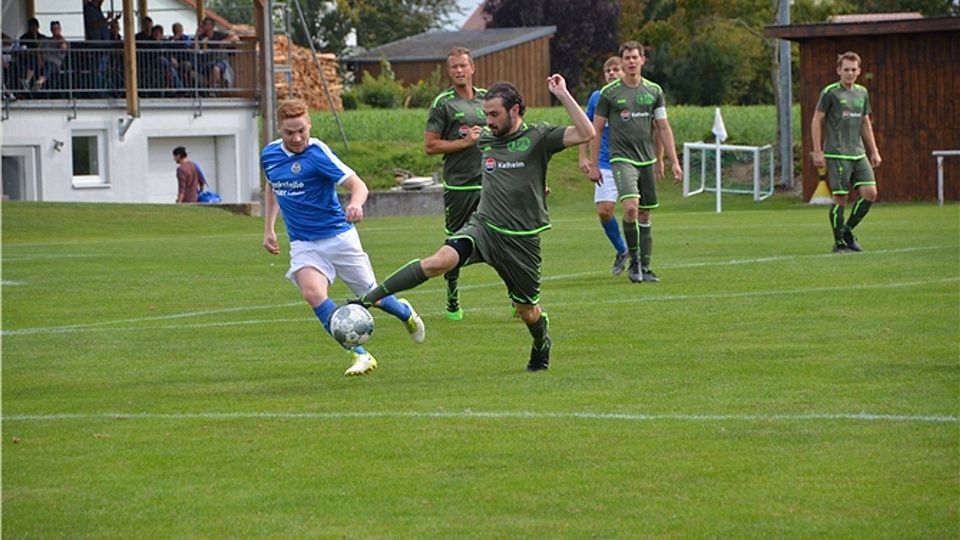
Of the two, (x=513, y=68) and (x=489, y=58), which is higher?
(x=489, y=58)

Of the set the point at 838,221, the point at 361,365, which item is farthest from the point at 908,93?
the point at 361,365

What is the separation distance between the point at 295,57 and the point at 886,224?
136 feet

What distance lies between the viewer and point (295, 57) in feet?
215

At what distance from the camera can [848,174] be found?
20.3 m

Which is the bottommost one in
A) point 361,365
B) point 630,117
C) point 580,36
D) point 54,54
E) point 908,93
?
point 361,365

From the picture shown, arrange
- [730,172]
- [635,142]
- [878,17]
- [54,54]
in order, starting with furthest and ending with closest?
[730,172], [878,17], [54,54], [635,142]

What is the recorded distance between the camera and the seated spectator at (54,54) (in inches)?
1620

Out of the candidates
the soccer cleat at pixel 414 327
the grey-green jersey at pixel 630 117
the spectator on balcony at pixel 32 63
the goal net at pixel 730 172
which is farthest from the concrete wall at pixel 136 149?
the soccer cleat at pixel 414 327

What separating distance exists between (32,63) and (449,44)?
44679mm

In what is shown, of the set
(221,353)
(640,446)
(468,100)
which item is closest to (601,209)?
(468,100)

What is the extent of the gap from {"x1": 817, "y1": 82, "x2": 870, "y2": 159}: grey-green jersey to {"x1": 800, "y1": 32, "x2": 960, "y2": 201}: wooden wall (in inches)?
705

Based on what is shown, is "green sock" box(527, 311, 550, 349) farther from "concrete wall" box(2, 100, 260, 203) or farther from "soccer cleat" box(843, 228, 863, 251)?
"concrete wall" box(2, 100, 260, 203)

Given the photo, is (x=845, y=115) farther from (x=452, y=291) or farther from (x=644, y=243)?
(x=452, y=291)

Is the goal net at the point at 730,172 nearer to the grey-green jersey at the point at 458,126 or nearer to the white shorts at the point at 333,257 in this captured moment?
the grey-green jersey at the point at 458,126
